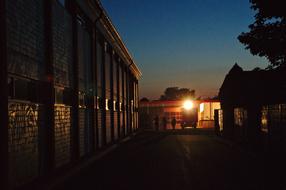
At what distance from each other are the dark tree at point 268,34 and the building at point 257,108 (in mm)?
874

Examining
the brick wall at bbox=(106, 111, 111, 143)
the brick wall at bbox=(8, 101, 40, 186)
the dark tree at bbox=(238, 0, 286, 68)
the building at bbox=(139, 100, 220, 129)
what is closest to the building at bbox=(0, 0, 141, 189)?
the brick wall at bbox=(8, 101, 40, 186)

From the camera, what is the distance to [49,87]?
44.6 ft

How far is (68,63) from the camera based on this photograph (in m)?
16.6

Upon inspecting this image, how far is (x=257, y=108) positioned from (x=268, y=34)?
3.73m

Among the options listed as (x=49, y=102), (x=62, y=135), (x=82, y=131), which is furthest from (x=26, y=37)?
(x=82, y=131)

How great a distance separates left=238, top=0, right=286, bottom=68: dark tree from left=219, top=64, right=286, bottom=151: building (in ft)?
2.87

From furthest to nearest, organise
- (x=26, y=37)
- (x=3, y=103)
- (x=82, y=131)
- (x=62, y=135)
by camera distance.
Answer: (x=82, y=131)
(x=62, y=135)
(x=26, y=37)
(x=3, y=103)

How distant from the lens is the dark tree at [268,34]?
65.8 feet

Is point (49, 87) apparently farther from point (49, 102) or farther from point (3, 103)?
point (3, 103)

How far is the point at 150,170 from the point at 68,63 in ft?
17.7

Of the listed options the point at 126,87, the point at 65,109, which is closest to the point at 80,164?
the point at 65,109

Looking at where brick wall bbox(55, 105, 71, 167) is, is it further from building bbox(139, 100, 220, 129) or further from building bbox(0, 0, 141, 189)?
building bbox(139, 100, 220, 129)

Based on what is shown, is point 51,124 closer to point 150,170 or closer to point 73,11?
point 150,170

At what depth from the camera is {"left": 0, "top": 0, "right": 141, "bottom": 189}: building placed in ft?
33.0
